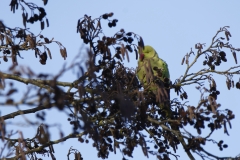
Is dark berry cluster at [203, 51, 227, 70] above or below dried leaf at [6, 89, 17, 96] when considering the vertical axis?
above

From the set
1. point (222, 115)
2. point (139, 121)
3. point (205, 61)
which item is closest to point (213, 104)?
point (222, 115)

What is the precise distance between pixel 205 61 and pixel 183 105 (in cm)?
119

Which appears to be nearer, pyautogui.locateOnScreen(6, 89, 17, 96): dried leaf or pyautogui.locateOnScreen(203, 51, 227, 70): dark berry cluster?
pyautogui.locateOnScreen(6, 89, 17, 96): dried leaf

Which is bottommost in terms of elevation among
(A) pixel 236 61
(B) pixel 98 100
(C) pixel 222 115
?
(C) pixel 222 115

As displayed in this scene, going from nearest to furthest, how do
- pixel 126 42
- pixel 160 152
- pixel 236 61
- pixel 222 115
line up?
1. pixel 222 115
2. pixel 126 42
3. pixel 160 152
4. pixel 236 61

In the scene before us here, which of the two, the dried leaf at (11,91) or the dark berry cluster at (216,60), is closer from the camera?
the dried leaf at (11,91)

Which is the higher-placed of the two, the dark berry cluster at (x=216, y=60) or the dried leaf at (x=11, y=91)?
the dark berry cluster at (x=216, y=60)

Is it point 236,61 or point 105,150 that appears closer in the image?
point 105,150

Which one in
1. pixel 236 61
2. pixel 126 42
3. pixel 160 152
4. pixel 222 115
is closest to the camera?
pixel 222 115

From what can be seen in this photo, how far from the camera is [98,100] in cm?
497

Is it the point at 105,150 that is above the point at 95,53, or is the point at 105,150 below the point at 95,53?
below

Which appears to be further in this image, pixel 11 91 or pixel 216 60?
pixel 216 60

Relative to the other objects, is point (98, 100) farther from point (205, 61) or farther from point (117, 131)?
point (205, 61)

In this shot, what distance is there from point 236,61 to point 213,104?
1899 mm
